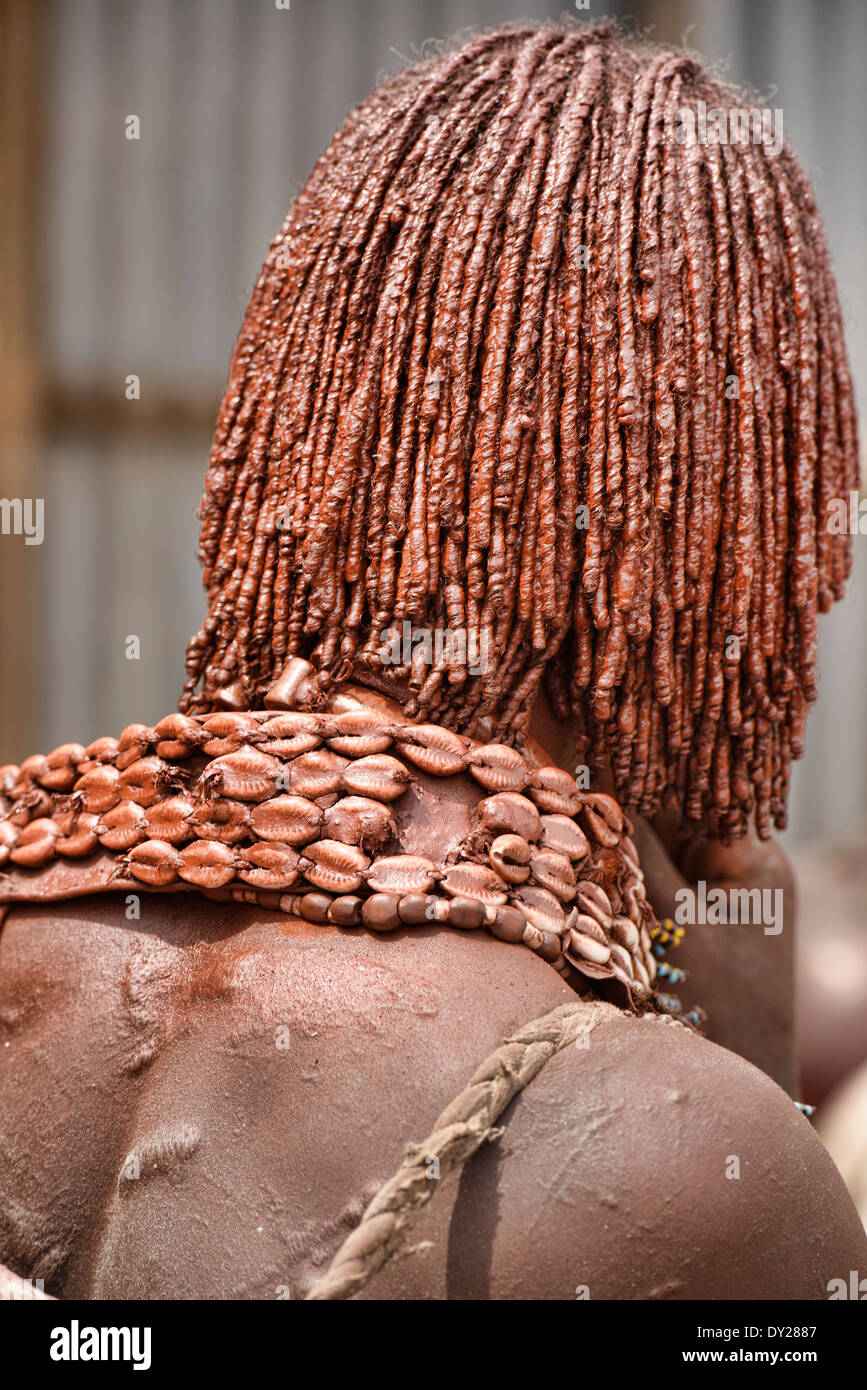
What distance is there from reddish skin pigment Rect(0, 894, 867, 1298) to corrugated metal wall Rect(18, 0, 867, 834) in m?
2.75

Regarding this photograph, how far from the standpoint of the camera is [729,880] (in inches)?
47.8

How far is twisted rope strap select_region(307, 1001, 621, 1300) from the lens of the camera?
0.63 metres

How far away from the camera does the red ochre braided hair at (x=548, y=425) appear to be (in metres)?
0.83

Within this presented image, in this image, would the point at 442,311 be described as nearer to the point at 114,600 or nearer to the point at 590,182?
the point at 590,182

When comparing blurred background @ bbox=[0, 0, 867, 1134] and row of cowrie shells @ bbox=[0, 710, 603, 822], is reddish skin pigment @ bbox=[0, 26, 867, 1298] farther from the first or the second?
blurred background @ bbox=[0, 0, 867, 1134]

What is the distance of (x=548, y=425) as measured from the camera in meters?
0.82

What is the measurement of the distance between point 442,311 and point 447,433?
82 millimetres

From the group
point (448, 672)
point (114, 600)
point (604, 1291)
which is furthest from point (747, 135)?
point (114, 600)

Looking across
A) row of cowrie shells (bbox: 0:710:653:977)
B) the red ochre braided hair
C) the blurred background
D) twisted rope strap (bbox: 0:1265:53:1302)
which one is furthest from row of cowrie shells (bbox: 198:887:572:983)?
the blurred background

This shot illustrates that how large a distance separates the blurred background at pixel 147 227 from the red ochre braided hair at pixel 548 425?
2.59m

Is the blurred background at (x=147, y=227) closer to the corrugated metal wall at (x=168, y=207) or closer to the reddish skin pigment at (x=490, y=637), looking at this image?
the corrugated metal wall at (x=168, y=207)

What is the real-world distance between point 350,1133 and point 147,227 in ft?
10.6

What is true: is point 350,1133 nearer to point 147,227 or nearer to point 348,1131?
point 348,1131

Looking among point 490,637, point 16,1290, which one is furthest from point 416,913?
point 16,1290
